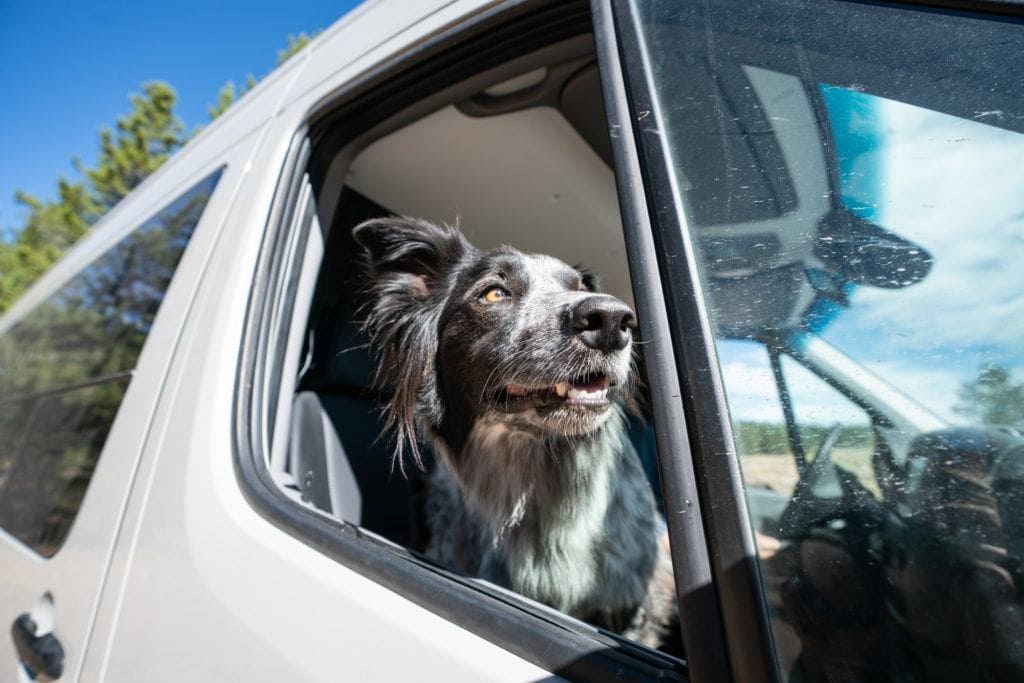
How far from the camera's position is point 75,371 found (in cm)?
229

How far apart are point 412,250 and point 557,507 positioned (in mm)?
1150

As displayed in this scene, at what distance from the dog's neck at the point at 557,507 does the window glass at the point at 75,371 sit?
1237mm

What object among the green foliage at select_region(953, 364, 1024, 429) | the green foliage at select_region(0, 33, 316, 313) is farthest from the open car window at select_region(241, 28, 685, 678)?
the green foliage at select_region(0, 33, 316, 313)

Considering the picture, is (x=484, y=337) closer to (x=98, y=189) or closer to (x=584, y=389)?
(x=584, y=389)

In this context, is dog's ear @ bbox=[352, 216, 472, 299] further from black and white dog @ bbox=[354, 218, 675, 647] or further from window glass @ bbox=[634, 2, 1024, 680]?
window glass @ bbox=[634, 2, 1024, 680]

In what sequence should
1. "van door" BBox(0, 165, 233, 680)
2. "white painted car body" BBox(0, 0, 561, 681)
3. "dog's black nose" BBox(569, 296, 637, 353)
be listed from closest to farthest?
"white painted car body" BBox(0, 0, 561, 681), "van door" BBox(0, 165, 233, 680), "dog's black nose" BBox(569, 296, 637, 353)

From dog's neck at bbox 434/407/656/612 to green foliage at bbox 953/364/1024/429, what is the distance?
5.02 ft

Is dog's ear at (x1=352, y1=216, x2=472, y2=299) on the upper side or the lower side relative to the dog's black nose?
upper

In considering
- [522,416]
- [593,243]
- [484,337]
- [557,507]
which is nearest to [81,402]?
[484,337]

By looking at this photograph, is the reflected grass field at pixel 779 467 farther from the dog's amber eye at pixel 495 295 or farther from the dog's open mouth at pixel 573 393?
the dog's amber eye at pixel 495 295

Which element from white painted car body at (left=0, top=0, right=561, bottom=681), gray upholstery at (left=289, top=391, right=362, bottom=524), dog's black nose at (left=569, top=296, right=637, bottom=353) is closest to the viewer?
white painted car body at (left=0, top=0, right=561, bottom=681)

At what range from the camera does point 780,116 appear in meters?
0.86

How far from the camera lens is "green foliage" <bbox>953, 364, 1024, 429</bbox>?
56cm

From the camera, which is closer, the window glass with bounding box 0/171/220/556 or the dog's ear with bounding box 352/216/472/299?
the window glass with bounding box 0/171/220/556
